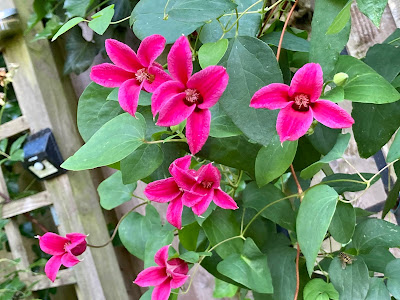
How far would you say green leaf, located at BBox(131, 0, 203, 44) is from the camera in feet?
1.51

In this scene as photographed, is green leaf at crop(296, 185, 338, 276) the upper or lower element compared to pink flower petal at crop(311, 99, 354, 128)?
lower

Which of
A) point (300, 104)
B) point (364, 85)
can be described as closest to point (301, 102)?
point (300, 104)

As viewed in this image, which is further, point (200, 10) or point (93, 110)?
point (93, 110)

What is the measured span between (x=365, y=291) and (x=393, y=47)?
0.89ft

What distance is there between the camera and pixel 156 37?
373mm

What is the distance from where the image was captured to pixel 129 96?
0.38 m

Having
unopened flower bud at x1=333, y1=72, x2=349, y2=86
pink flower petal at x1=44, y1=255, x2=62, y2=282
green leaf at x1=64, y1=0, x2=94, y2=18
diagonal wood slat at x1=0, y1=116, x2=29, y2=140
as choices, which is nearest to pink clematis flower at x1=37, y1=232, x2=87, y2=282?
pink flower petal at x1=44, y1=255, x2=62, y2=282

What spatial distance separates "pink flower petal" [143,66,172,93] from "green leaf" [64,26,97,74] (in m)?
0.66

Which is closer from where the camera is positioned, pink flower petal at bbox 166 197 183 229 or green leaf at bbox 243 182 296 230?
pink flower petal at bbox 166 197 183 229

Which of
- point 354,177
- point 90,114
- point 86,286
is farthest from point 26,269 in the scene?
point 354,177

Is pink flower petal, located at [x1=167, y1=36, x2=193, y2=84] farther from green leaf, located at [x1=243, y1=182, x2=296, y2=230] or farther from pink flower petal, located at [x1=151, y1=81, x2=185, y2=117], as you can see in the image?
green leaf, located at [x1=243, y1=182, x2=296, y2=230]

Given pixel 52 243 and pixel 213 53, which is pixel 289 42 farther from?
pixel 52 243

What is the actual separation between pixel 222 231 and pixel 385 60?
28 cm

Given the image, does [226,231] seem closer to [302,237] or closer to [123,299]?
[302,237]
